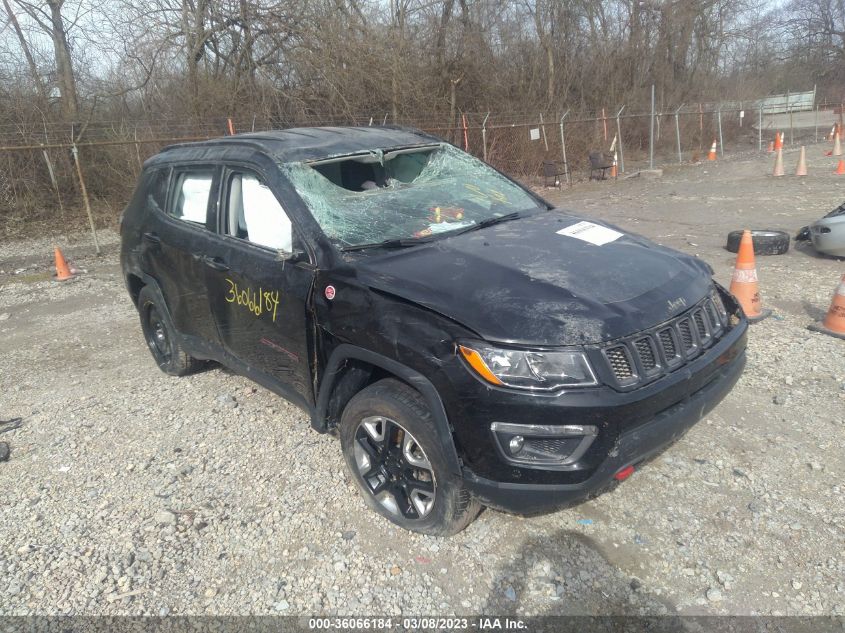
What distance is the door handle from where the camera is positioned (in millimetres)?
3633

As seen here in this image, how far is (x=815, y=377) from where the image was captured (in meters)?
4.27

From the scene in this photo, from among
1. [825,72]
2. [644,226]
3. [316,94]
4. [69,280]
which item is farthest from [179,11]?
[825,72]

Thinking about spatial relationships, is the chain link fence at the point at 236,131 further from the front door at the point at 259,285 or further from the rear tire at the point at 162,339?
the front door at the point at 259,285

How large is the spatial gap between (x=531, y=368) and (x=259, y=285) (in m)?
1.72

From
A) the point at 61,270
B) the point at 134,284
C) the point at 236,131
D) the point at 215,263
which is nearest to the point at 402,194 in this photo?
the point at 215,263

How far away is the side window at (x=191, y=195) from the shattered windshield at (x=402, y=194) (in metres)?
0.86

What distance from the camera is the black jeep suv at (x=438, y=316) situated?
93.6 inches

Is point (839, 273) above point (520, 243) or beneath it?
beneath

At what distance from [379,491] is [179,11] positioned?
58.1 feet

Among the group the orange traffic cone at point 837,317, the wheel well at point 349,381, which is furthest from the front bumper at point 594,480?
the orange traffic cone at point 837,317

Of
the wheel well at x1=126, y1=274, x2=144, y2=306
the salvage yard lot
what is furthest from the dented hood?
the wheel well at x1=126, y1=274, x2=144, y2=306

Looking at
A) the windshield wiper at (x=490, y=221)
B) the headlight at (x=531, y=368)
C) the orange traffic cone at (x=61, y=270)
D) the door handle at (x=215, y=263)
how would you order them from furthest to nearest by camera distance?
the orange traffic cone at (x=61, y=270) < the door handle at (x=215, y=263) < the windshield wiper at (x=490, y=221) < the headlight at (x=531, y=368)

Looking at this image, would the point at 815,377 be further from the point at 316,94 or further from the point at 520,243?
the point at 316,94

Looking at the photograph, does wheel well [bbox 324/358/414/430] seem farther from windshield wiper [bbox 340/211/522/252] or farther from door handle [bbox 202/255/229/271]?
door handle [bbox 202/255/229/271]
